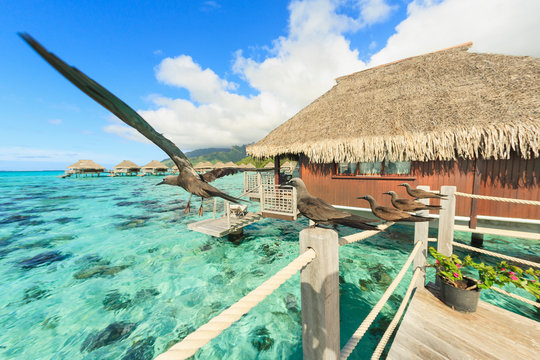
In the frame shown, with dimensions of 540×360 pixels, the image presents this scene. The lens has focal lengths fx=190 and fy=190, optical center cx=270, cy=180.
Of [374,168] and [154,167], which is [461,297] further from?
[154,167]

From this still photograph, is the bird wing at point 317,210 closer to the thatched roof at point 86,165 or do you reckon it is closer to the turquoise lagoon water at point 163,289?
the turquoise lagoon water at point 163,289

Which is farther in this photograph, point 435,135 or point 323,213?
point 435,135

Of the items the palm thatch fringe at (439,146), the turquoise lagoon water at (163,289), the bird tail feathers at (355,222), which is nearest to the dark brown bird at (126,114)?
the bird tail feathers at (355,222)

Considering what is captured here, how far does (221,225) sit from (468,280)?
736cm

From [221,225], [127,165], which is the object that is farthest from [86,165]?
[221,225]

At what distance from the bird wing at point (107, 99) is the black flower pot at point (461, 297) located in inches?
157

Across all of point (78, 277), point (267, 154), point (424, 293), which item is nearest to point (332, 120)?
point (267, 154)

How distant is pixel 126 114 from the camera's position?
A: 77.7 inches

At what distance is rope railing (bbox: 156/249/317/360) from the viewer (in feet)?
2.14

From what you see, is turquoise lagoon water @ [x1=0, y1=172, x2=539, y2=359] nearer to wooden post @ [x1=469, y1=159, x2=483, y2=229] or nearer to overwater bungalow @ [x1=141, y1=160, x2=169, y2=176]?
wooden post @ [x1=469, y1=159, x2=483, y2=229]

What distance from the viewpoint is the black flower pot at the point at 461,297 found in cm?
233

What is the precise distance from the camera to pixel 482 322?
223 centimetres

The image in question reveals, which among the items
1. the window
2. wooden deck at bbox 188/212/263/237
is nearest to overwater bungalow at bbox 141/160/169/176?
wooden deck at bbox 188/212/263/237

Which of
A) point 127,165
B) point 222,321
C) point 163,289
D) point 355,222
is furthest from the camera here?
point 127,165
